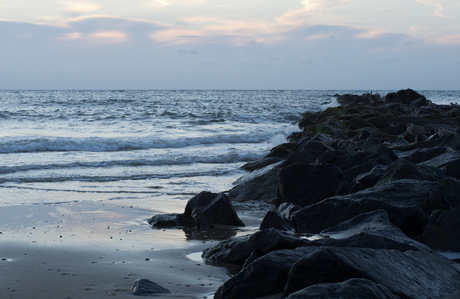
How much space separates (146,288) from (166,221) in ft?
7.24

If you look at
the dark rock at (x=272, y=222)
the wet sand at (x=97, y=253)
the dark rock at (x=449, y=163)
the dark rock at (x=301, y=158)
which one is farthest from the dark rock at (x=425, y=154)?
the dark rock at (x=272, y=222)

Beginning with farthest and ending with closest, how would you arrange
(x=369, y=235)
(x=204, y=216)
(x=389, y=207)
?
(x=204, y=216) → (x=389, y=207) → (x=369, y=235)

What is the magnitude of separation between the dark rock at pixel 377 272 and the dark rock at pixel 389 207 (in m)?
1.28

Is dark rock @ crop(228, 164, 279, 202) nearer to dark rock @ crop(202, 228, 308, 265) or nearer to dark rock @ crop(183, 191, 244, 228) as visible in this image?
dark rock @ crop(183, 191, 244, 228)

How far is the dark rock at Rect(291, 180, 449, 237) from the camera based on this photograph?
4379 millimetres

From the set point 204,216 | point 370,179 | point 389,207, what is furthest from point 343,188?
point 204,216

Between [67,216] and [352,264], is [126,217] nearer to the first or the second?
[67,216]

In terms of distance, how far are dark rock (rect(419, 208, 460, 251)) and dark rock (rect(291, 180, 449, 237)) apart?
145 mm

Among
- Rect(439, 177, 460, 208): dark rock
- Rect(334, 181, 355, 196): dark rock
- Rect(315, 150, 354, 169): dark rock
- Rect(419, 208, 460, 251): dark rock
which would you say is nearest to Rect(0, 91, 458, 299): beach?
Rect(334, 181, 355, 196): dark rock

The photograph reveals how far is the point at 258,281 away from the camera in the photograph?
2.88 m

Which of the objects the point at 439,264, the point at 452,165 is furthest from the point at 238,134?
the point at 439,264

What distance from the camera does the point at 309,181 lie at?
5.93m

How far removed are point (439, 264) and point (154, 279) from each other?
219 cm

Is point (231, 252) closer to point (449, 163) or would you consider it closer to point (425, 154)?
point (449, 163)
